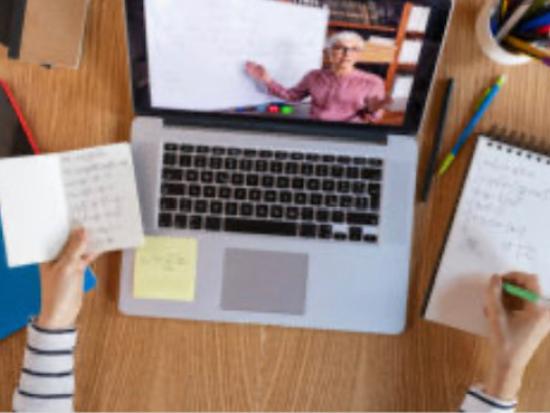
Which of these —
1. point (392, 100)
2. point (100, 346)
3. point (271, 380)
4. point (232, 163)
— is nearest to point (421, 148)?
point (392, 100)

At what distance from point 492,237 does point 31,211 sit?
593mm

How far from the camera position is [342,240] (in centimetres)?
80

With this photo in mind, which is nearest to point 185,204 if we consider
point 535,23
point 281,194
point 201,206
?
point 201,206

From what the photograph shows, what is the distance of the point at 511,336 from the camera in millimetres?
773

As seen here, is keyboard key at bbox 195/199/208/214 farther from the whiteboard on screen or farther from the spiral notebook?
the spiral notebook

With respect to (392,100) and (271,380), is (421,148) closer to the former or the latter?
(392,100)

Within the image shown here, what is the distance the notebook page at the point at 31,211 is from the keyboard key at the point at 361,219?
0.37 m

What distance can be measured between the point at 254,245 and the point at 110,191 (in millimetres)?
198

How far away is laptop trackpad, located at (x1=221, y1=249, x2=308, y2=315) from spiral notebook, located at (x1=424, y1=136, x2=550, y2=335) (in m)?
0.17

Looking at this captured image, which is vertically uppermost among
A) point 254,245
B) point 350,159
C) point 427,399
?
point 350,159

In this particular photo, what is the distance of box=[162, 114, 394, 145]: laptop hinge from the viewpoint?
802mm

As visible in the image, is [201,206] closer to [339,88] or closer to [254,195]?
[254,195]

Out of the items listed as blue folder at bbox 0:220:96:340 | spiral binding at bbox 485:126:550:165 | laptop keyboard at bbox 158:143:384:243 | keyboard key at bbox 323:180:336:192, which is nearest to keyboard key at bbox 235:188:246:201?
laptop keyboard at bbox 158:143:384:243

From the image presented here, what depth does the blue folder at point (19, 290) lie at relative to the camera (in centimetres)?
Result: 81
